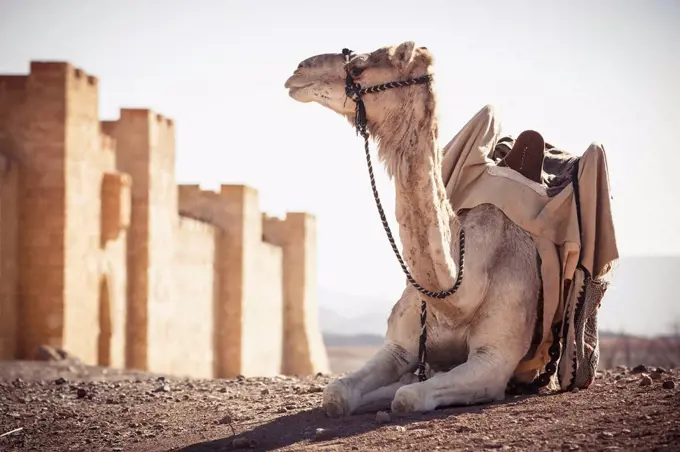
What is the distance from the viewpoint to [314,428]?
7113 mm

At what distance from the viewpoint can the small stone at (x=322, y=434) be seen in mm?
6703

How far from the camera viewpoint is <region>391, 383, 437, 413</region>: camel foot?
708 cm

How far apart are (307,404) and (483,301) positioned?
1.68m

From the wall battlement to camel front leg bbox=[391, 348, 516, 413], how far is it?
1215 cm

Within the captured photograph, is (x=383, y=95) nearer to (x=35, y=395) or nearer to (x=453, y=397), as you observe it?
(x=453, y=397)

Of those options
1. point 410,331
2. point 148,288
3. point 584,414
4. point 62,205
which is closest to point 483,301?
point 410,331

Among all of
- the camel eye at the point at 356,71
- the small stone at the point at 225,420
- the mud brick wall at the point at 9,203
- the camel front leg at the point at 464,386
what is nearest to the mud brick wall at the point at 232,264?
the mud brick wall at the point at 9,203

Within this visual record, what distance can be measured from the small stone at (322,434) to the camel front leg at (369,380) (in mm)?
458

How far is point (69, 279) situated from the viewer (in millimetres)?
19219

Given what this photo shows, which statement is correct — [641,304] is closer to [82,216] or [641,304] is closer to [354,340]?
[354,340]

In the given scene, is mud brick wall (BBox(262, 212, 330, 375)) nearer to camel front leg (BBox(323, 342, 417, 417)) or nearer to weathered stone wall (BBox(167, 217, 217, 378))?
weathered stone wall (BBox(167, 217, 217, 378))

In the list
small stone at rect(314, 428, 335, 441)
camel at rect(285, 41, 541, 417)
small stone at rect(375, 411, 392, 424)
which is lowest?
small stone at rect(314, 428, 335, 441)

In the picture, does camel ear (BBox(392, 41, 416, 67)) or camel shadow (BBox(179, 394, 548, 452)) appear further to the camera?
camel ear (BBox(392, 41, 416, 67))

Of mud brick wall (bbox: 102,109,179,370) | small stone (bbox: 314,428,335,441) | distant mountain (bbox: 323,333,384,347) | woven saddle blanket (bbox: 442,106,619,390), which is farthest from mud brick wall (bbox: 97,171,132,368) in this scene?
distant mountain (bbox: 323,333,384,347)
